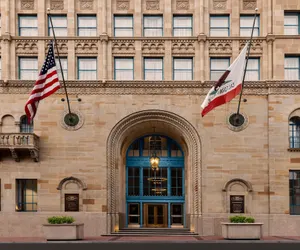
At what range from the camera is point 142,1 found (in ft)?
101

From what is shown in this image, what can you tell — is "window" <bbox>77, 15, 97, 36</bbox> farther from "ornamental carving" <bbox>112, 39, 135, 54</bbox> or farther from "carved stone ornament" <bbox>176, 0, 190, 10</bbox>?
"carved stone ornament" <bbox>176, 0, 190, 10</bbox>

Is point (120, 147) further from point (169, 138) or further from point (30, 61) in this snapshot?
point (30, 61)

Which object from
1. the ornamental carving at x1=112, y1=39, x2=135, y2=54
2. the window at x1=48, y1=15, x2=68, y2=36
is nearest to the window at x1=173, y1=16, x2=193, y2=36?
the ornamental carving at x1=112, y1=39, x2=135, y2=54

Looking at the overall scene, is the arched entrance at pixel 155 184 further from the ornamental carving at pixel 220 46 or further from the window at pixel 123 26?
the window at pixel 123 26

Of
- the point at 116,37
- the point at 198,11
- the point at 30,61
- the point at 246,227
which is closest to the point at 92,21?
the point at 116,37

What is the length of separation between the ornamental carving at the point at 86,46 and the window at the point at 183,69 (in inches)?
226

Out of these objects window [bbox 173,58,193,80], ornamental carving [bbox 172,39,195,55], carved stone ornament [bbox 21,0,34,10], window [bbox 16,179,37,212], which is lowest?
window [bbox 16,179,37,212]

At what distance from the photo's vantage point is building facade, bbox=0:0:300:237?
28922mm

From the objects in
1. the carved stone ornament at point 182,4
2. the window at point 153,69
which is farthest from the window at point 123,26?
the carved stone ornament at point 182,4

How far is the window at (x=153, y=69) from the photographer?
1195 inches

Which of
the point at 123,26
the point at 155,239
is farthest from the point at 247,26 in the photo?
the point at 155,239

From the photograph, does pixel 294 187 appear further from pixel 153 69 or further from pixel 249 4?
pixel 249 4

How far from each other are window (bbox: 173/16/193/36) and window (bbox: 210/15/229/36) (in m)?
1.50

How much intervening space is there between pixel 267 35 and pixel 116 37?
10.5m
